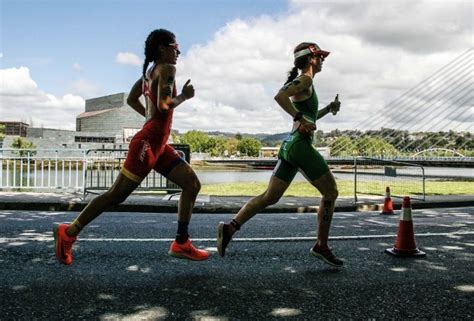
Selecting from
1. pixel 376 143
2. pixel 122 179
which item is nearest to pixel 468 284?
pixel 122 179

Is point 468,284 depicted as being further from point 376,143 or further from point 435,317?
point 376,143

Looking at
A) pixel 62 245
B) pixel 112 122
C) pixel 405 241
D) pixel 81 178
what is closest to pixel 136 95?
pixel 62 245

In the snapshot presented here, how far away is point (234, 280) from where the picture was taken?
11.4 feet

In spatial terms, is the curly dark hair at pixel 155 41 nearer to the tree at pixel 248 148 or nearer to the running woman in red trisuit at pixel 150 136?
the running woman in red trisuit at pixel 150 136

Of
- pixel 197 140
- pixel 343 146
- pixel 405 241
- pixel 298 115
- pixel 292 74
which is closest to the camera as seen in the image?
pixel 298 115

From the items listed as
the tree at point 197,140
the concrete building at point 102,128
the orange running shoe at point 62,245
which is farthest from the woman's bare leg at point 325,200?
the tree at point 197,140

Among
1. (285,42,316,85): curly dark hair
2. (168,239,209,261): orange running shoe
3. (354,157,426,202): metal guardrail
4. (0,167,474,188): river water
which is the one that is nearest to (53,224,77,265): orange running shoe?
(168,239,209,261): orange running shoe

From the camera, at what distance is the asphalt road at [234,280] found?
2.77m

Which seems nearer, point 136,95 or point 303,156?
point 303,156

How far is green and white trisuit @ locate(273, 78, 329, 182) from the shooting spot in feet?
13.0

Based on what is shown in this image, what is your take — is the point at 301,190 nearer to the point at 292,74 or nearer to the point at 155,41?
the point at 292,74

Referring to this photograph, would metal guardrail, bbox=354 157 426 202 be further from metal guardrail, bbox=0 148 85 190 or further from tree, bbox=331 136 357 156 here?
tree, bbox=331 136 357 156

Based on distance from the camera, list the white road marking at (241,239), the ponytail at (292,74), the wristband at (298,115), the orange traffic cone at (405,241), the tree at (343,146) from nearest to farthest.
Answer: the wristband at (298,115), the ponytail at (292,74), the orange traffic cone at (405,241), the white road marking at (241,239), the tree at (343,146)

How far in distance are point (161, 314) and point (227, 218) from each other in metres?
5.22
